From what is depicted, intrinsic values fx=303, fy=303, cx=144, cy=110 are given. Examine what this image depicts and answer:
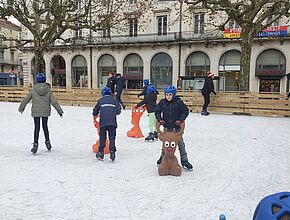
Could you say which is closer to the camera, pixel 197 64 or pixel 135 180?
pixel 135 180

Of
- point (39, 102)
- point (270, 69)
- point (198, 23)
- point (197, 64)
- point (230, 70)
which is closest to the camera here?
point (39, 102)

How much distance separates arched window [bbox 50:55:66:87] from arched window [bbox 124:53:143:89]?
8607 millimetres

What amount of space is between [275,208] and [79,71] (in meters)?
35.8

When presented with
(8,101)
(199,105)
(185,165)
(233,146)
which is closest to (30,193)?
(185,165)

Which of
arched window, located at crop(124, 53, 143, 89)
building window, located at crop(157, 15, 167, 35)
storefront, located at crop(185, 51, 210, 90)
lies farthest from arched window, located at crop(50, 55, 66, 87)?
storefront, located at crop(185, 51, 210, 90)

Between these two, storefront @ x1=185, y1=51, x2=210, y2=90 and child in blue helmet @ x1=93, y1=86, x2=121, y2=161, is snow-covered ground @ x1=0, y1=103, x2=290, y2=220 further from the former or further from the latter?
storefront @ x1=185, y1=51, x2=210, y2=90

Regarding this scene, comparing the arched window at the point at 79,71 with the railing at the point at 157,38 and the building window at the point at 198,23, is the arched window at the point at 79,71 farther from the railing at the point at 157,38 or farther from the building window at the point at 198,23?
the building window at the point at 198,23

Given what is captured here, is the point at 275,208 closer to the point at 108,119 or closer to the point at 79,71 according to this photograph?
the point at 108,119

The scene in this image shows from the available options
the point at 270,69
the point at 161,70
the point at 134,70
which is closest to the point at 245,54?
the point at 270,69

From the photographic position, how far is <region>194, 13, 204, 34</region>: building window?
97.7 feet

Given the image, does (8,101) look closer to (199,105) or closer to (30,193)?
(199,105)

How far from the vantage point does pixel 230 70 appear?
95.7ft

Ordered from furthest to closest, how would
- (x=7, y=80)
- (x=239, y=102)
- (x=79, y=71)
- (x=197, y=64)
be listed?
1. (x=7, y=80)
2. (x=79, y=71)
3. (x=197, y=64)
4. (x=239, y=102)

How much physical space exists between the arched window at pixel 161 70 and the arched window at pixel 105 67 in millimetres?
4767
